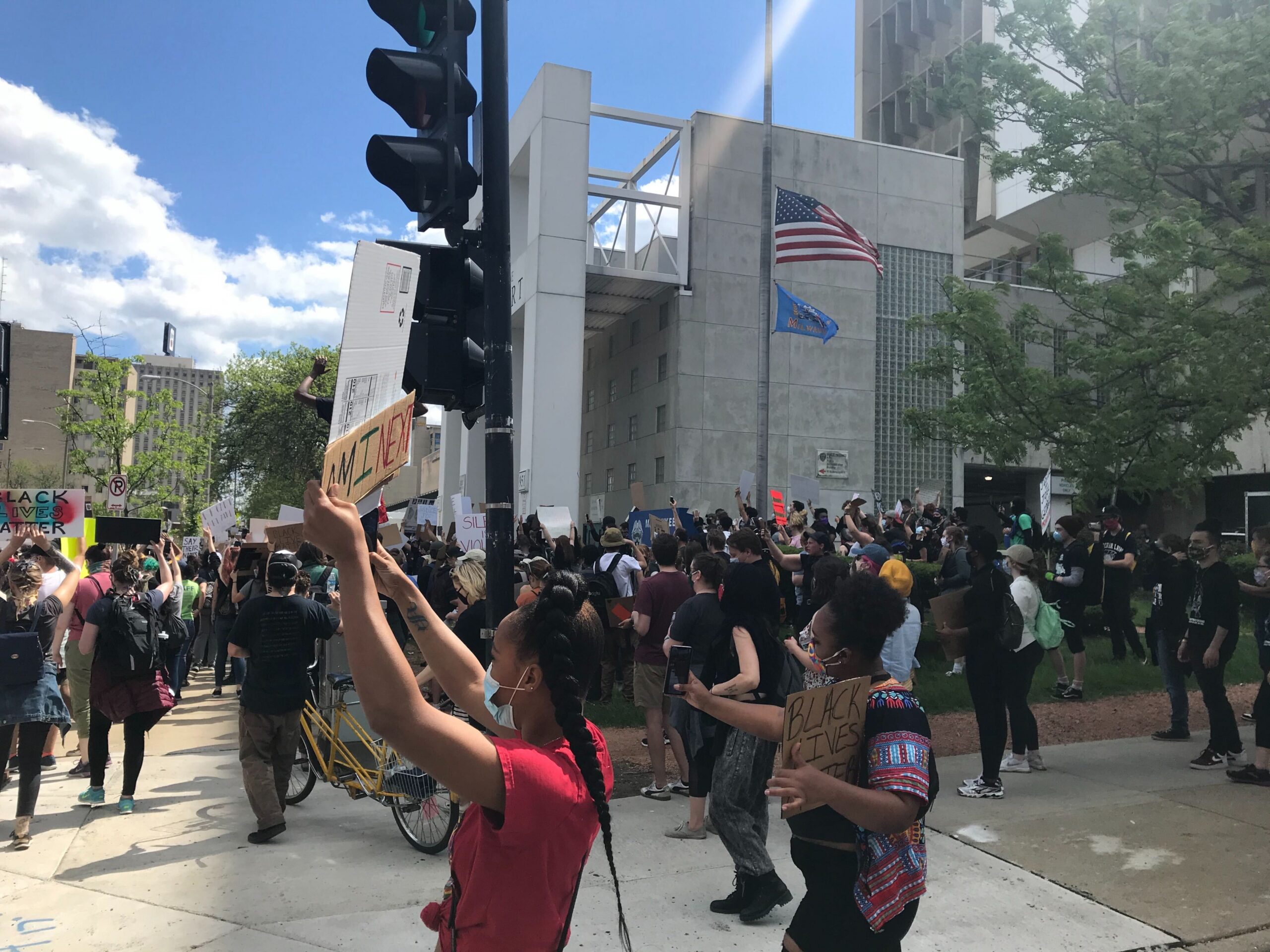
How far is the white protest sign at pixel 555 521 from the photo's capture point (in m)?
15.2

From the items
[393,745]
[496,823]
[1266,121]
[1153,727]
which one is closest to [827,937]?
[496,823]

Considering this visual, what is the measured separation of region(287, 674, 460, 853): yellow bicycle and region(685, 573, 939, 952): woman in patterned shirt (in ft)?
11.4

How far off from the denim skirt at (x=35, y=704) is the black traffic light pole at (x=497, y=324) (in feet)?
12.8

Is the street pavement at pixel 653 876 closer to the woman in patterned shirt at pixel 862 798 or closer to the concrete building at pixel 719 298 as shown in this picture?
the woman in patterned shirt at pixel 862 798

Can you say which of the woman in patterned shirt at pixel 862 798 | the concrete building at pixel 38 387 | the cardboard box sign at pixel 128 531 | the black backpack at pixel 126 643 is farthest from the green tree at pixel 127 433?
the concrete building at pixel 38 387

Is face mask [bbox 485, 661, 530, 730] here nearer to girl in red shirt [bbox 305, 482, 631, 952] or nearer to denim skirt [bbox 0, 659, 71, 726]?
girl in red shirt [bbox 305, 482, 631, 952]

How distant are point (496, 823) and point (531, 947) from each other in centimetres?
31

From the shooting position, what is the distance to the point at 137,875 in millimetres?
6117

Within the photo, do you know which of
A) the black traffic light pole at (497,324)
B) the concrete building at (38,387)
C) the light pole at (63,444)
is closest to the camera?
the black traffic light pole at (497,324)

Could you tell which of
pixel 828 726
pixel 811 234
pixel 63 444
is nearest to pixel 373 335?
pixel 828 726

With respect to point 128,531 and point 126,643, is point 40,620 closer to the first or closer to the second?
point 126,643

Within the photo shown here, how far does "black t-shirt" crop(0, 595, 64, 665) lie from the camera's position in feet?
22.5

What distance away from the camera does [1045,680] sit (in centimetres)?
1225

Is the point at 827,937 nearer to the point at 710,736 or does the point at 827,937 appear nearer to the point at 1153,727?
the point at 710,736
